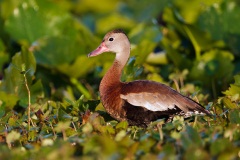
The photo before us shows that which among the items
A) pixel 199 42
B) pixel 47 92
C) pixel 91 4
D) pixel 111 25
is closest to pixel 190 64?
pixel 199 42

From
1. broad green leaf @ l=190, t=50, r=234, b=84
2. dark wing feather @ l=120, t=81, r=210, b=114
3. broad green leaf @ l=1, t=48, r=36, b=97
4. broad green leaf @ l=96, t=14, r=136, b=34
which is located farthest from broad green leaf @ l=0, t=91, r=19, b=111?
broad green leaf @ l=96, t=14, r=136, b=34

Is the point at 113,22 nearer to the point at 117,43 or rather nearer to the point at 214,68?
the point at 214,68

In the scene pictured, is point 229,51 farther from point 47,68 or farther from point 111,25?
point 111,25

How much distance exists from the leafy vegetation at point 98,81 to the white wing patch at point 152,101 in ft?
0.68

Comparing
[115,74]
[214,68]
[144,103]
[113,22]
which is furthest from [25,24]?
[113,22]

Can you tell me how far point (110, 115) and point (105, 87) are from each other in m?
0.25

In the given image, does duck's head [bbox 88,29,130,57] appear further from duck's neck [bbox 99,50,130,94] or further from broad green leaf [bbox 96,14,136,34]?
broad green leaf [bbox 96,14,136,34]

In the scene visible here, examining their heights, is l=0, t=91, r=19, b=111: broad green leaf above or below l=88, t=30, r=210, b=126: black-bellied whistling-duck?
below

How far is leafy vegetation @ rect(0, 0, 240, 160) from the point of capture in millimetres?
5128

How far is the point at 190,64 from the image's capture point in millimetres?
8562

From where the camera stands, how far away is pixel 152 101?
609 centimetres

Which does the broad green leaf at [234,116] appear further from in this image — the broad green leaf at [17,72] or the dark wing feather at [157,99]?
the broad green leaf at [17,72]

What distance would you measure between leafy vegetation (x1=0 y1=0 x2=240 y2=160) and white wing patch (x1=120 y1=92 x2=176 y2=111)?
0.68ft

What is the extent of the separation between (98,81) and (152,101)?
2.81 metres
